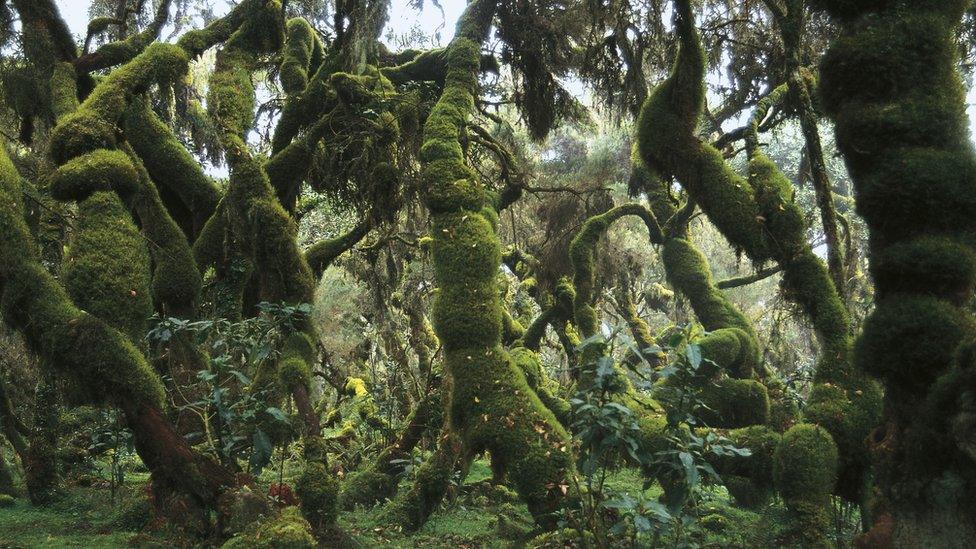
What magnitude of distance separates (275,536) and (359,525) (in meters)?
2.95

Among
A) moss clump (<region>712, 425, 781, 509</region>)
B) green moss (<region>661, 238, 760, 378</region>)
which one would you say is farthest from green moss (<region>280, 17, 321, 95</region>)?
moss clump (<region>712, 425, 781, 509</region>)

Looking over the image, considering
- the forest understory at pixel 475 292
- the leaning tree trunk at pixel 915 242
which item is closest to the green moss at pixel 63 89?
the forest understory at pixel 475 292

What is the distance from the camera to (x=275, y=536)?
4879 millimetres

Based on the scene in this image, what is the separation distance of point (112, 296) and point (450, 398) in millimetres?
2763

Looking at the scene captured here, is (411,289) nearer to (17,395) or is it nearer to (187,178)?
(187,178)

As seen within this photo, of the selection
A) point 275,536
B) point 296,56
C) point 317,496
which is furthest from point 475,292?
point 296,56

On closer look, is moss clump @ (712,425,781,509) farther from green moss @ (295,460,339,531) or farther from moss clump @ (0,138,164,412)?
moss clump @ (0,138,164,412)

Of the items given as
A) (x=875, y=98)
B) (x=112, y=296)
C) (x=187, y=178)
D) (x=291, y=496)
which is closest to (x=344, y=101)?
(x=187, y=178)

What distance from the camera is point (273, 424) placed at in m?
6.32

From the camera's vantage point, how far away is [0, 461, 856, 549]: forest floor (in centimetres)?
662

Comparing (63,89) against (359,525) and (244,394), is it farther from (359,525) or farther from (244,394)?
(359,525)

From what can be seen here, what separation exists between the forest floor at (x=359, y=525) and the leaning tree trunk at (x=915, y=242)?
6.92ft

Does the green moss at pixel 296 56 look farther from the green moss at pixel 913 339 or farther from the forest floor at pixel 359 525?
the green moss at pixel 913 339

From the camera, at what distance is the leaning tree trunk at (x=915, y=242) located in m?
3.92
